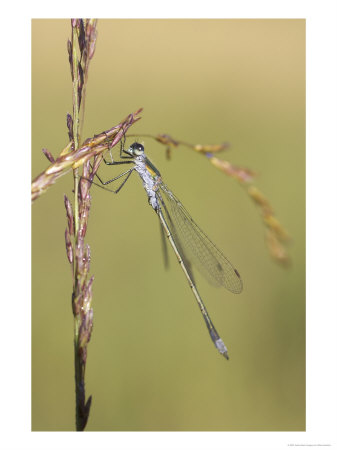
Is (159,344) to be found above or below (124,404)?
above

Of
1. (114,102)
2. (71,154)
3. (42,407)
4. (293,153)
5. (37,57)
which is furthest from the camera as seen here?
(293,153)

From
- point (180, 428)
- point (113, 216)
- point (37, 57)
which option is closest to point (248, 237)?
point (113, 216)

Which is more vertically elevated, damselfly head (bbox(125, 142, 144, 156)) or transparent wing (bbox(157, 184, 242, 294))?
damselfly head (bbox(125, 142, 144, 156))

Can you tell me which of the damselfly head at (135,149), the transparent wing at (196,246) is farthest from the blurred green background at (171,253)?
the transparent wing at (196,246)

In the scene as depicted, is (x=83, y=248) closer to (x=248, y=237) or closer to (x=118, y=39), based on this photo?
(x=248, y=237)

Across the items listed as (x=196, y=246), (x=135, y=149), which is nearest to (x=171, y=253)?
(x=196, y=246)

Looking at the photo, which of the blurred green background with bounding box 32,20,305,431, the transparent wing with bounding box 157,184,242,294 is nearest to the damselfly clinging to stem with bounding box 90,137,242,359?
the transparent wing with bounding box 157,184,242,294

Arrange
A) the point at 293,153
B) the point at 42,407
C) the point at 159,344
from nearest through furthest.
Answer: the point at 42,407, the point at 159,344, the point at 293,153

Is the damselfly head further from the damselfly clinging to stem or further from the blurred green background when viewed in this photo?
the blurred green background
